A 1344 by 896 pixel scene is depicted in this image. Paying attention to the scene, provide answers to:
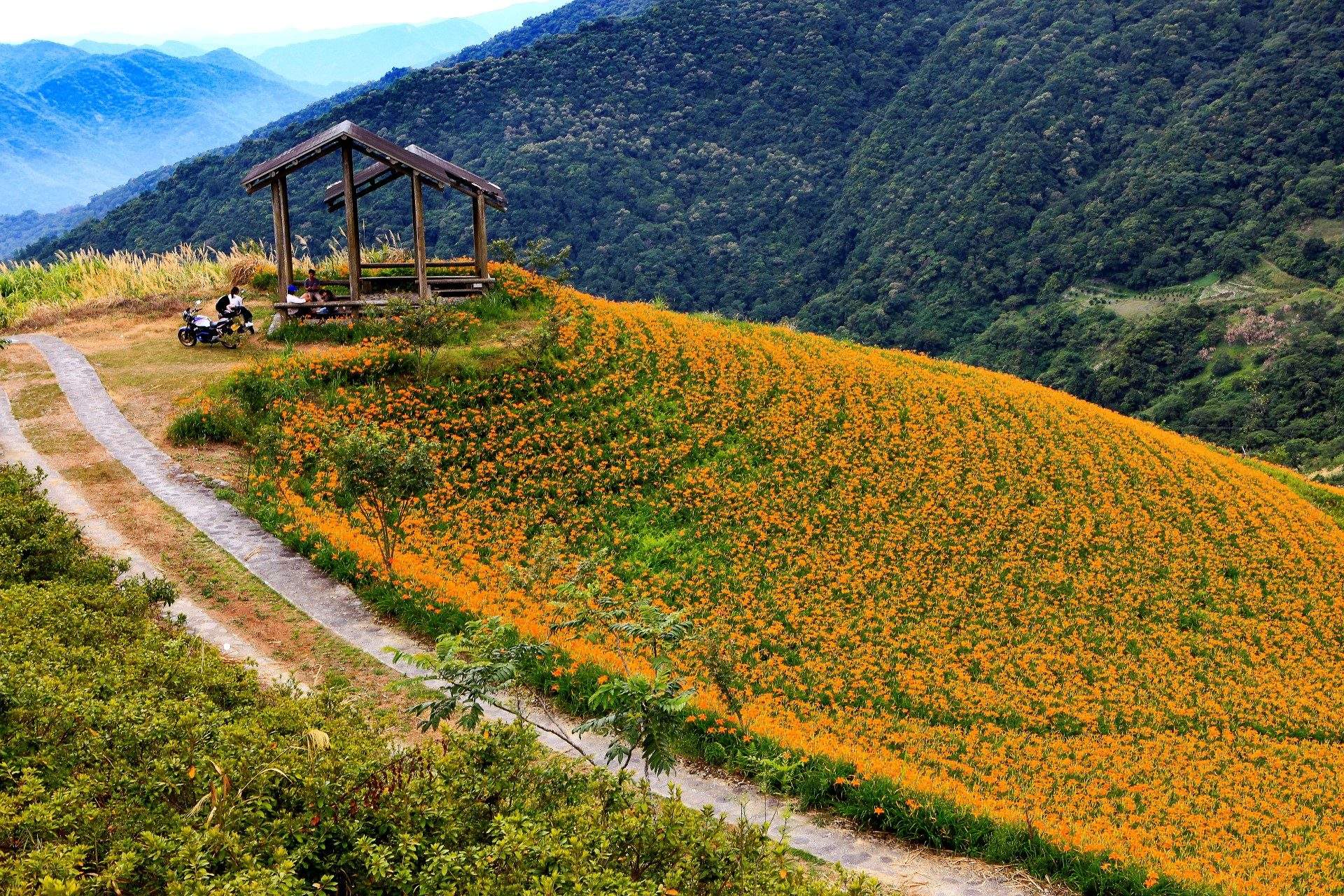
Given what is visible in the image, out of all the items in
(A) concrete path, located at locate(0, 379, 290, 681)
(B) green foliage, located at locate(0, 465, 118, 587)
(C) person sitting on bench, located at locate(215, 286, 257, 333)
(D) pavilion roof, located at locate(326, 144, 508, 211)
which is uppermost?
(D) pavilion roof, located at locate(326, 144, 508, 211)

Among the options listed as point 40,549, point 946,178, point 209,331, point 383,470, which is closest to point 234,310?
point 209,331

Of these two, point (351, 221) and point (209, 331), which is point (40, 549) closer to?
point (209, 331)

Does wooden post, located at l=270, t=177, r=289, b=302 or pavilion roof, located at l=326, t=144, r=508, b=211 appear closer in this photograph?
wooden post, located at l=270, t=177, r=289, b=302

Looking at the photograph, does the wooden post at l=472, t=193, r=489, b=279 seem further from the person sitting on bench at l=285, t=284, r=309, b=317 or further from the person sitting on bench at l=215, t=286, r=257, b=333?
the person sitting on bench at l=215, t=286, r=257, b=333

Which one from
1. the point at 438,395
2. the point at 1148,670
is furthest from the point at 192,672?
the point at 1148,670

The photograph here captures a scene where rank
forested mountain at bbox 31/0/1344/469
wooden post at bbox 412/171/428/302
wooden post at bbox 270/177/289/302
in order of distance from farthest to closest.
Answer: forested mountain at bbox 31/0/1344/469, wooden post at bbox 412/171/428/302, wooden post at bbox 270/177/289/302

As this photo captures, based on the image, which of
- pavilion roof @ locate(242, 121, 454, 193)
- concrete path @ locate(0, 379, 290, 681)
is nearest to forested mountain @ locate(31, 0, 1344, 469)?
pavilion roof @ locate(242, 121, 454, 193)
